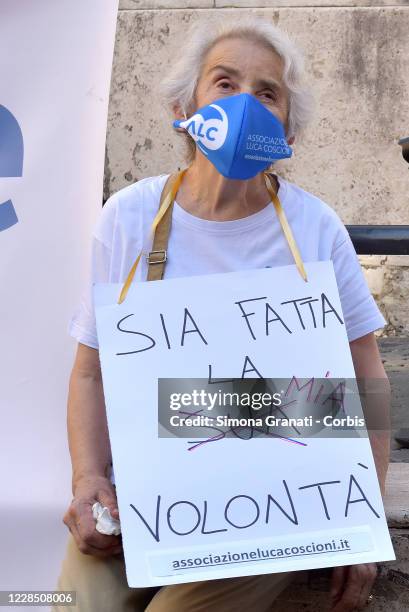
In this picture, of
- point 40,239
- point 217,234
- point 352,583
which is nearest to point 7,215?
point 40,239

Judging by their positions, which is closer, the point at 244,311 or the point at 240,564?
the point at 240,564

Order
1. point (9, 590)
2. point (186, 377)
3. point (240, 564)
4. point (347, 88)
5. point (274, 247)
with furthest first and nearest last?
point (347, 88)
point (9, 590)
point (274, 247)
point (186, 377)
point (240, 564)

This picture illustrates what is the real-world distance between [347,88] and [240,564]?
3233 millimetres

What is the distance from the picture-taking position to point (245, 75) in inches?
80.4

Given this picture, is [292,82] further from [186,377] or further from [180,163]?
[180,163]

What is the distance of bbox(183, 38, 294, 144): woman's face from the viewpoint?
2.05m

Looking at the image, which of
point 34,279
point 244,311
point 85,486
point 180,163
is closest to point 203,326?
point 244,311

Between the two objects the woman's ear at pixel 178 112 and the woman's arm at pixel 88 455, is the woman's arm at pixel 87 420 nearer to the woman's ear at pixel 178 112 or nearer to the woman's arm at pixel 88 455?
the woman's arm at pixel 88 455

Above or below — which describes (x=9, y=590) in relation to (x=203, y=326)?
below

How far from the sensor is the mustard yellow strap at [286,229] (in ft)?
6.35

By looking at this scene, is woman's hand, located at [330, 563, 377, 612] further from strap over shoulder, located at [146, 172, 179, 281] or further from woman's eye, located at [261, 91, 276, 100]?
woman's eye, located at [261, 91, 276, 100]

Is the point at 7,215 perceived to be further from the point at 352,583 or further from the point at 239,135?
the point at 352,583

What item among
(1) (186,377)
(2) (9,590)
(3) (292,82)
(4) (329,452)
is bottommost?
(2) (9,590)

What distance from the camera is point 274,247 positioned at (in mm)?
2000
